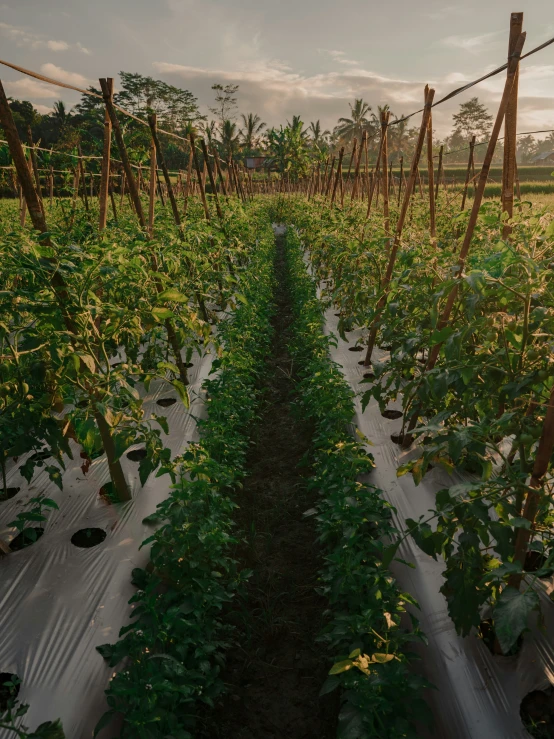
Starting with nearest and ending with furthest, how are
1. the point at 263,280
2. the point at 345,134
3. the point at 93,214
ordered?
the point at 263,280 < the point at 93,214 < the point at 345,134

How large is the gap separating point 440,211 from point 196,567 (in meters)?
7.91

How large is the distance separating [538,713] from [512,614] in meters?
0.84

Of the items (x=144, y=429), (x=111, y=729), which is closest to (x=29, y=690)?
(x=111, y=729)

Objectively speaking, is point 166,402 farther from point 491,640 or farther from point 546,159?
point 546,159

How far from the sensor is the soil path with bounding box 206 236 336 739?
204 centimetres

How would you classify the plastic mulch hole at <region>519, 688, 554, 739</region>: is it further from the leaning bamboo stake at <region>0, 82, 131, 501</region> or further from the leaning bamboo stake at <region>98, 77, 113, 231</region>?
the leaning bamboo stake at <region>98, 77, 113, 231</region>

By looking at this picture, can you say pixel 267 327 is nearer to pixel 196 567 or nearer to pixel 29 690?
pixel 196 567

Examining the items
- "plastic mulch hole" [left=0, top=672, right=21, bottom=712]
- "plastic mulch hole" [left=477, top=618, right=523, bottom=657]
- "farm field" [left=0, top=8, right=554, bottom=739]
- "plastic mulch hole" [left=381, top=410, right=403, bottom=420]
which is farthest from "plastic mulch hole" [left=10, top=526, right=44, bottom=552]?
"plastic mulch hole" [left=381, top=410, right=403, bottom=420]

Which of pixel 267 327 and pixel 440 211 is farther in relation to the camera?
pixel 440 211

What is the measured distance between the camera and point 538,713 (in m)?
1.72

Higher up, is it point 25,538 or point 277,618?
point 25,538

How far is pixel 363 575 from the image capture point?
2041 mm

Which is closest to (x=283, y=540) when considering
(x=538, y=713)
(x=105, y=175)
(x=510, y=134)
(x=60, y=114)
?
(x=538, y=713)

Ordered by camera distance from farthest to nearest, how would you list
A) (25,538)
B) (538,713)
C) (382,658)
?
(25,538) < (538,713) < (382,658)
